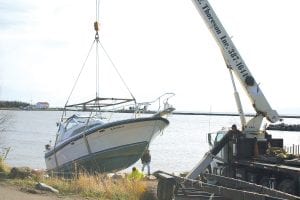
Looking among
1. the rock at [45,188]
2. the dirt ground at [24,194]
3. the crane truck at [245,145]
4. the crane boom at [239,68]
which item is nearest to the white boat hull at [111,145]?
the crane truck at [245,145]

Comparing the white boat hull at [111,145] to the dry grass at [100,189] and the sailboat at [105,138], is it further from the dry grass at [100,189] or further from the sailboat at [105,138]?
the dry grass at [100,189]

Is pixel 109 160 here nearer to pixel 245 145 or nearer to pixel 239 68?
pixel 239 68

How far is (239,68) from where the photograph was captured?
17.2 metres

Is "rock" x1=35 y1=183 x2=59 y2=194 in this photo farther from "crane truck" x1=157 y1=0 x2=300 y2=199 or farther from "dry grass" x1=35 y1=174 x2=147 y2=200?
"crane truck" x1=157 y1=0 x2=300 y2=199

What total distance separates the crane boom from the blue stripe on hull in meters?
6.56

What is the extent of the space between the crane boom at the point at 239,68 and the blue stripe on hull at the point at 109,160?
258 inches

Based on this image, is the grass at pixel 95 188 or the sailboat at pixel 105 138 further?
the sailboat at pixel 105 138

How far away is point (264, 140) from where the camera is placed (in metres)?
16.1

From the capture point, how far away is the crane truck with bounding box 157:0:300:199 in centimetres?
1355

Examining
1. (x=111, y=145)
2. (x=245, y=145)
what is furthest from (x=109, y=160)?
(x=245, y=145)

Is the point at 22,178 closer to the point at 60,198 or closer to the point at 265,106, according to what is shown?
the point at 60,198

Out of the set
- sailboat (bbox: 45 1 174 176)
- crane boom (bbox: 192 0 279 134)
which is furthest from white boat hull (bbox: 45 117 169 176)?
crane boom (bbox: 192 0 279 134)

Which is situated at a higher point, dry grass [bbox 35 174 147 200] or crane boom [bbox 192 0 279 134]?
crane boom [bbox 192 0 279 134]

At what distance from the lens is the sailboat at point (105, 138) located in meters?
21.8
